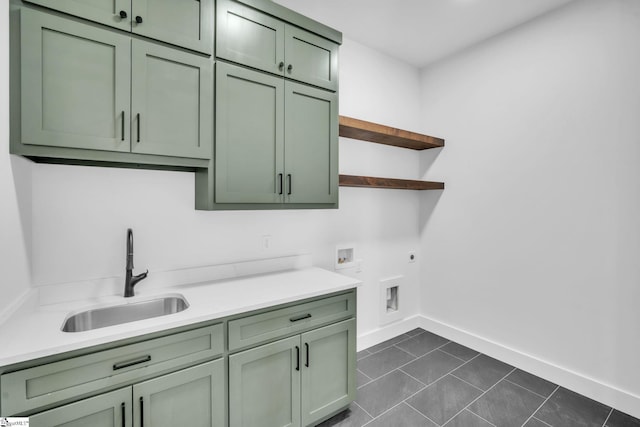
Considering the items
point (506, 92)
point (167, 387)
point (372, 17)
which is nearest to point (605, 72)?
point (506, 92)

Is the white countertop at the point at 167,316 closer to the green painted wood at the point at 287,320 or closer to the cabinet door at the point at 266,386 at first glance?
the green painted wood at the point at 287,320

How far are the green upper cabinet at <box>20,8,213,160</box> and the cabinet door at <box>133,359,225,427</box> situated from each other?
1.09m

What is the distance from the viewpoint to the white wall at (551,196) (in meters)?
2.08

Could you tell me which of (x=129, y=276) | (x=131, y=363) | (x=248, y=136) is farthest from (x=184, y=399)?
(x=248, y=136)

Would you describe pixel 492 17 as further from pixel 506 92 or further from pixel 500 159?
pixel 500 159

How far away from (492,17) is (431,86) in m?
0.88

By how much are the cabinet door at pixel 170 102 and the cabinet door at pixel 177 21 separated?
0.20 feet

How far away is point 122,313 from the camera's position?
1.67 meters

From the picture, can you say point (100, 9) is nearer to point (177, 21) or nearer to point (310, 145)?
point (177, 21)

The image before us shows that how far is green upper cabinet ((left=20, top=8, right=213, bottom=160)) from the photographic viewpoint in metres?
1.29

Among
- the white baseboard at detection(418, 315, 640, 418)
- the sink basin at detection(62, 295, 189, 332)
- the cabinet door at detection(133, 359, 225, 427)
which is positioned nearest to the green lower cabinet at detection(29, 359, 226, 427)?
the cabinet door at detection(133, 359, 225, 427)

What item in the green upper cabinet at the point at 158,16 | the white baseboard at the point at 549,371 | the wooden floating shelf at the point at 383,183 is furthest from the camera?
the wooden floating shelf at the point at 383,183

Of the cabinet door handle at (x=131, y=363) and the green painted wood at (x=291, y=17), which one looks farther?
the green painted wood at (x=291, y=17)

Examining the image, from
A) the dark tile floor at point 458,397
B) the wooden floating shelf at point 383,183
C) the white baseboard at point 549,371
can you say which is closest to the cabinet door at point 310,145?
the wooden floating shelf at point 383,183
